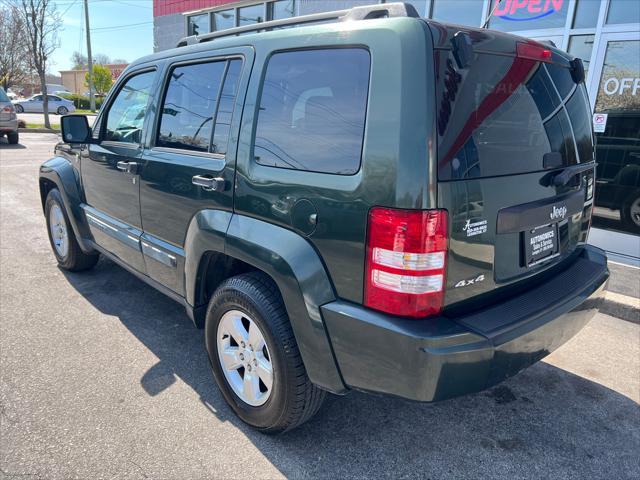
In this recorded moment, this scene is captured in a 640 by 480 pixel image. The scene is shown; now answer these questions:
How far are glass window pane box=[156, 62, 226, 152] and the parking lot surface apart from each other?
1402 millimetres

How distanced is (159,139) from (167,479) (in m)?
1.94

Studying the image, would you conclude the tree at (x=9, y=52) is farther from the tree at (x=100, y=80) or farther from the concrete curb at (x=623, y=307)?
the concrete curb at (x=623, y=307)

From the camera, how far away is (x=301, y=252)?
1.96 m

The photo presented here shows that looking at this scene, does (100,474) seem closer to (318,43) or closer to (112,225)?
(112,225)

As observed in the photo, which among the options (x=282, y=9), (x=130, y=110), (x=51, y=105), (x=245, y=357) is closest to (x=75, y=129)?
(x=130, y=110)

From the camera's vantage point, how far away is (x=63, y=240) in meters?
4.41

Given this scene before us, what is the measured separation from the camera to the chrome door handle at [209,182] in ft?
7.69

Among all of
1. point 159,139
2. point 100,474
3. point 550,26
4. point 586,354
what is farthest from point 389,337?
point 550,26

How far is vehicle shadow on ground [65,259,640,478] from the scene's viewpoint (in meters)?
2.21

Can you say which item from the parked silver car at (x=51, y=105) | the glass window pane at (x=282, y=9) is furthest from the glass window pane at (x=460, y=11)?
the parked silver car at (x=51, y=105)

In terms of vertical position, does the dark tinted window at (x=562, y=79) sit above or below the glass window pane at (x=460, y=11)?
below

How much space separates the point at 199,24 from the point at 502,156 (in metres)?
12.9

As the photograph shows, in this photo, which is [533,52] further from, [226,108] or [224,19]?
[224,19]

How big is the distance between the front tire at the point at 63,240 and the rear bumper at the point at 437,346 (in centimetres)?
327
